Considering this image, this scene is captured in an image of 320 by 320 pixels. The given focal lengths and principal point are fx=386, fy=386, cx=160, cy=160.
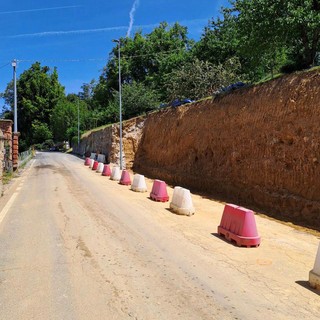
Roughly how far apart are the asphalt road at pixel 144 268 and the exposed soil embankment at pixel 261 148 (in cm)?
163

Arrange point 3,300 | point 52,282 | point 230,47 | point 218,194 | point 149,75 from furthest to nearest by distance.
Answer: point 149,75 < point 230,47 < point 218,194 < point 52,282 < point 3,300

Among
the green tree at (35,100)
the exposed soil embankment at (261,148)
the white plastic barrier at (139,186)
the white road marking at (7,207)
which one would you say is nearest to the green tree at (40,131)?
the green tree at (35,100)

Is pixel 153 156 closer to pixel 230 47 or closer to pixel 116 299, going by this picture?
pixel 230 47

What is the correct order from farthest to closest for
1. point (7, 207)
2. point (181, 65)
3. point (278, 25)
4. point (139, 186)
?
point (181, 65)
point (139, 186)
point (278, 25)
point (7, 207)

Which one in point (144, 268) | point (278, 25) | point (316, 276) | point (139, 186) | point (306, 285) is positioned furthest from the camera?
point (139, 186)

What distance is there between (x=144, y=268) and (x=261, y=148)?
9.10 metres

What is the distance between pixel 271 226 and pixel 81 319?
7.43 m

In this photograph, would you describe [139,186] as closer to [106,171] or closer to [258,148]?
[258,148]

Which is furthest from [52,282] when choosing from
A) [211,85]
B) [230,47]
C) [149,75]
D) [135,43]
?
[135,43]

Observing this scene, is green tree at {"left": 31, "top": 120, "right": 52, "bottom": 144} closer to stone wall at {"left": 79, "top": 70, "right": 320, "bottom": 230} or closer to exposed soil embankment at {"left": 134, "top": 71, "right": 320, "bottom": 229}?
stone wall at {"left": 79, "top": 70, "right": 320, "bottom": 230}

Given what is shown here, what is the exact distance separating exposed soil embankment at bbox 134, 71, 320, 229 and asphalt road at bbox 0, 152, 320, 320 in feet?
5.36

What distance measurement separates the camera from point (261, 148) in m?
14.2

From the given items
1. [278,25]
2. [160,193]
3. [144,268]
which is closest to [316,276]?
[144,268]

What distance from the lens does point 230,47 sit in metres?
40.4
